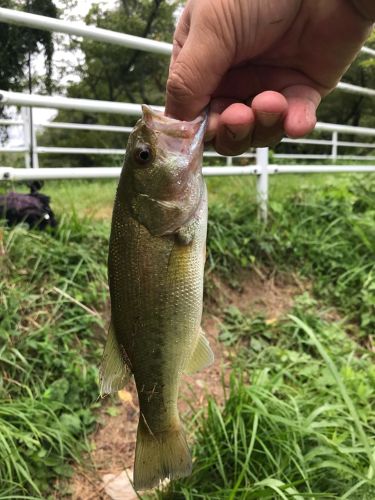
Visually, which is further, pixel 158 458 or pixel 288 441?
pixel 288 441

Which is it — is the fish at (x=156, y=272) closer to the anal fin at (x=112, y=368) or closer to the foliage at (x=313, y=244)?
the anal fin at (x=112, y=368)

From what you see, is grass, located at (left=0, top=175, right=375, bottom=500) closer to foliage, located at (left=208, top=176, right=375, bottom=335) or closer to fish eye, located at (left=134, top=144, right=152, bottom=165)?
foliage, located at (left=208, top=176, right=375, bottom=335)

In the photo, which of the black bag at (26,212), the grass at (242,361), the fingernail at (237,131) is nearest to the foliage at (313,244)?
the grass at (242,361)

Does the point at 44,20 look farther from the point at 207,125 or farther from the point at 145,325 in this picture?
the point at 145,325

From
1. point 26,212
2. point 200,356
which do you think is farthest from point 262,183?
point 200,356

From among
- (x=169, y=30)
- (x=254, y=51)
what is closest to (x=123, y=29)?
(x=169, y=30)

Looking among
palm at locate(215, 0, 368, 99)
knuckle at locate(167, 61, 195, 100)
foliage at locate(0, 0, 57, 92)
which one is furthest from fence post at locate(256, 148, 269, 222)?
knuckle at locate(167, 61, 195, 100)

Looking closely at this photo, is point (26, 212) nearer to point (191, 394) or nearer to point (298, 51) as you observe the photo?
point (191, 394)
